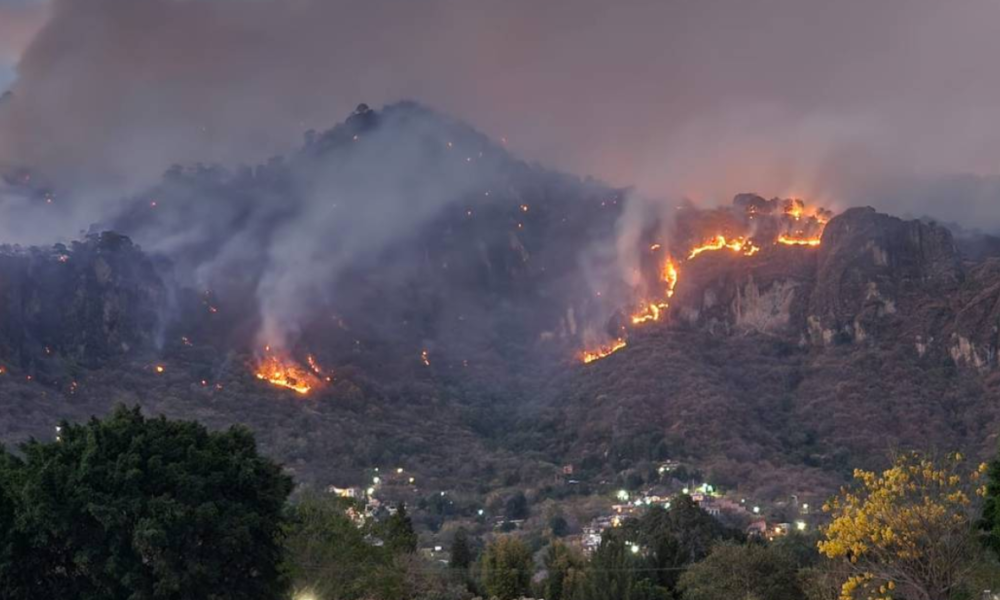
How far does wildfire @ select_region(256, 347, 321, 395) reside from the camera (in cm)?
15012

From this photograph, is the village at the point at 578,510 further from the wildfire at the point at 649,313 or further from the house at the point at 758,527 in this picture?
the wildfire at the point at 649,313

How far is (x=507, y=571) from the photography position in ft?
231

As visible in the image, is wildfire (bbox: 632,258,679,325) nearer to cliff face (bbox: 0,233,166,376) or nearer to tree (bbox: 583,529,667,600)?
cliff face (bbox: 0,233,166,376)

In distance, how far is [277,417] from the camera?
135625 millimetres

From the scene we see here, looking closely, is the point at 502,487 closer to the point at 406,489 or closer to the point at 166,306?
the point at 406,489

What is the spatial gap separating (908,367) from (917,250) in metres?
31.1

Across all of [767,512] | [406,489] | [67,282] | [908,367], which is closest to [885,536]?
[767,512]

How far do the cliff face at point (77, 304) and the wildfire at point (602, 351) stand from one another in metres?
75.9

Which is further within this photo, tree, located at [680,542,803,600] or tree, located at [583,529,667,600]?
tree, located at [583,529,667,600]

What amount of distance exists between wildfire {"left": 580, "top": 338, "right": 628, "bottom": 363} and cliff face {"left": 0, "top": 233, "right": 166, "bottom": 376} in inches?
2988

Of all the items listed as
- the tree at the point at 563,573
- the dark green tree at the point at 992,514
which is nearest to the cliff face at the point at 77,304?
the tree at the point at 563,573

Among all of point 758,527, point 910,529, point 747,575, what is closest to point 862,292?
point 758,527

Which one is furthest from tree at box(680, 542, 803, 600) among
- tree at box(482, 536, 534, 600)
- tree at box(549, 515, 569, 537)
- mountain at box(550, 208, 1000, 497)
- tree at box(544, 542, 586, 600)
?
mountain at box(550, 208, 1000, 497)

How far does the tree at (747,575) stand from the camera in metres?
52.9
